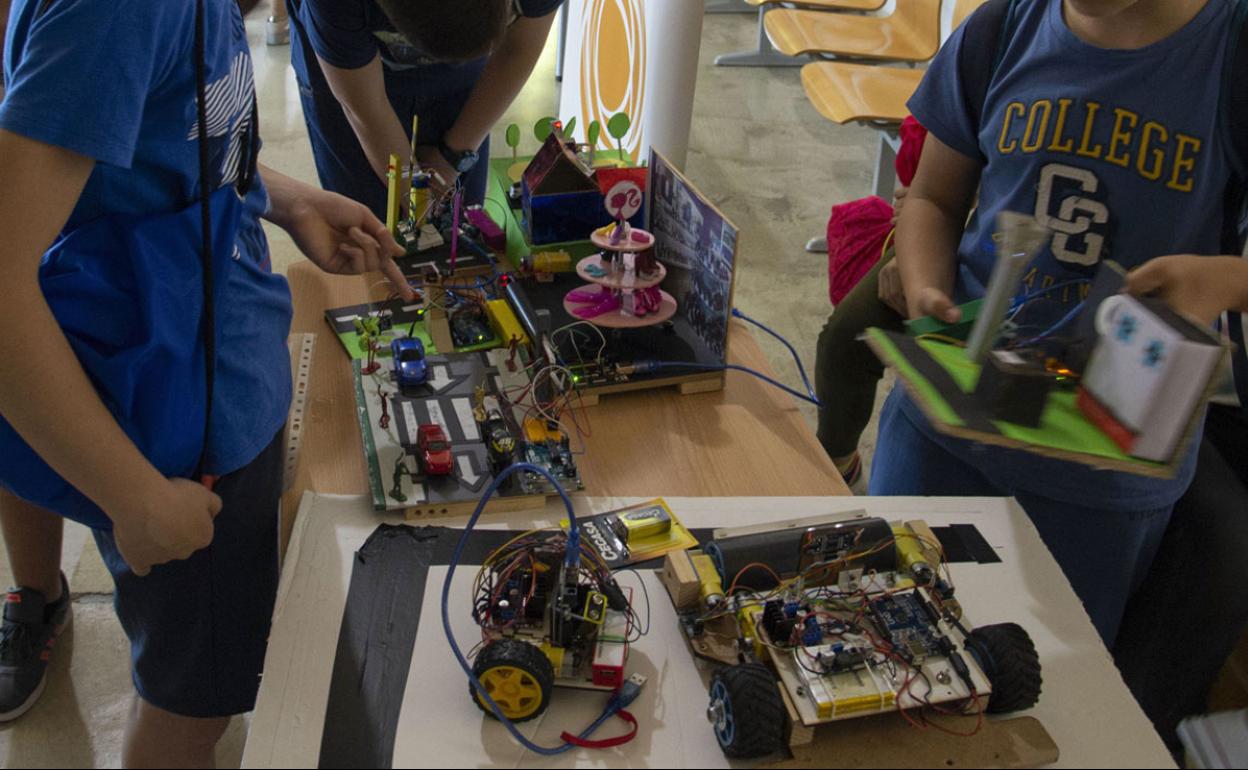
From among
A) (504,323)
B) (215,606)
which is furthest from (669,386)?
(215,606)

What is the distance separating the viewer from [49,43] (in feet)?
2.77

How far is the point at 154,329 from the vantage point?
1.00 metres

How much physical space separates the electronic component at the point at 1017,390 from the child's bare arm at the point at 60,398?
33.0 inches

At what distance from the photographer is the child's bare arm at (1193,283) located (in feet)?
3.68

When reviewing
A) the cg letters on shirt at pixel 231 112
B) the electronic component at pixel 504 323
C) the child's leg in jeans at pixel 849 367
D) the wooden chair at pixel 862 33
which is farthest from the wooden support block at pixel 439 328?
the wooden chair at pixel 862 33

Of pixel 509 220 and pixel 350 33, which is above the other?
pixel 350 33

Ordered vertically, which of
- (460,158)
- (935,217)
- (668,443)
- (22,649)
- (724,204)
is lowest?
(22,649)

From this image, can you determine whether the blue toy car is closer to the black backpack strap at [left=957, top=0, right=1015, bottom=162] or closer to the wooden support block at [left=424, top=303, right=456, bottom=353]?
the wooden support block at [left=424, top=303, right=456, bottom=353]

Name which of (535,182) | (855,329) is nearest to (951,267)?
(855,329)

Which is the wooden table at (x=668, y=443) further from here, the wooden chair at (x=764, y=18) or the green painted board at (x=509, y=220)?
the wooden chair at (x=764, y=18)

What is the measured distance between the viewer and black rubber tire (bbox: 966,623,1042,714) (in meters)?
1.05

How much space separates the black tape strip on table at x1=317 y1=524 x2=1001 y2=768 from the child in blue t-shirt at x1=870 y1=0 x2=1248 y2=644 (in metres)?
0.16

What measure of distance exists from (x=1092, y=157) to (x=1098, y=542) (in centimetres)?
51

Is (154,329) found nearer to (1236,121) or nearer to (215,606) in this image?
(215,606)
